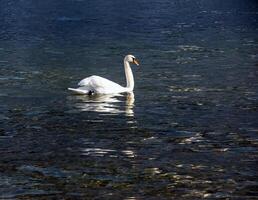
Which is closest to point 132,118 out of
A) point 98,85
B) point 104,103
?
point 104,103

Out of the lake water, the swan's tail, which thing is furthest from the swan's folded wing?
the lake water

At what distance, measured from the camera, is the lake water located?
18.2 metres

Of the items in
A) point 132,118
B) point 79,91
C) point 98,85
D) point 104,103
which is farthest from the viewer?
point 98,85

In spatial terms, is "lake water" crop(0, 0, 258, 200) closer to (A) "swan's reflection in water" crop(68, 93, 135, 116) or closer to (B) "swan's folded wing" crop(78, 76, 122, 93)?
(A) "swan's reflection in water" crop(68, 93, 135, 116)

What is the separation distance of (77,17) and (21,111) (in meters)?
50.5

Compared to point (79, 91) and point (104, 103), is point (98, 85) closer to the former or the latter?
point (79, 91)

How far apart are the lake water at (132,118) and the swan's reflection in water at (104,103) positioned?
0.13 feet

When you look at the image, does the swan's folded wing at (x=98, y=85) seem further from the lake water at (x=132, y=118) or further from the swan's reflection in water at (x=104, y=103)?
the lake water at (x=132, y=118)

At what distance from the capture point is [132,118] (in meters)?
26.5

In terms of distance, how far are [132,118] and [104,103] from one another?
3671 mm

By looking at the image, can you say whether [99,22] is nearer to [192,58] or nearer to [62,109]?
[192,58]

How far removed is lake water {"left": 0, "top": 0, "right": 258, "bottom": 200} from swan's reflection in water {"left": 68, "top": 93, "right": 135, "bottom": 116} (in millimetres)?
41

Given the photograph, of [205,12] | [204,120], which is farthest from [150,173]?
[205,12]

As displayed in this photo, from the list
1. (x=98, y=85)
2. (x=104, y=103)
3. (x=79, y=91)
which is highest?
(x=98, y=85)
